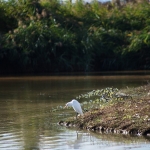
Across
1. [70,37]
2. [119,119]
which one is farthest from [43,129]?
[70,37]

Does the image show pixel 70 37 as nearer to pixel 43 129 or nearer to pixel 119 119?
pixel 43 129

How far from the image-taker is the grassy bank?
42.9 feet

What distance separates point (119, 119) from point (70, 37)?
97.4ft

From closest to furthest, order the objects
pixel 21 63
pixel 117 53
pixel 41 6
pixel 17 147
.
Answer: pixel 17 147 → pixel 21 63 → pixel 117 53 → pixel 41 6

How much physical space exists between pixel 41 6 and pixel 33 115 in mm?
30753

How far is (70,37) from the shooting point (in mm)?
43125

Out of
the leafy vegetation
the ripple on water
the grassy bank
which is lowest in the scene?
the ripple on water

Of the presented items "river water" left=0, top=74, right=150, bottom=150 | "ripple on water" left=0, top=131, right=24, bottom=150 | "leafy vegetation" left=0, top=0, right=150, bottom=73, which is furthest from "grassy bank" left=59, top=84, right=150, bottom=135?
"leafy vegetation" left=0, top=0, right=150, bottom=73

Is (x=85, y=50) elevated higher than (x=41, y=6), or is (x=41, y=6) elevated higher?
(x=41, y=6)

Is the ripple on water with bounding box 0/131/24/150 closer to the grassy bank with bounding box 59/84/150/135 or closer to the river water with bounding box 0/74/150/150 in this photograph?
the river water with bounding box 0/74/150/150

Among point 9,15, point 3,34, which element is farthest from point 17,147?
point 9,15

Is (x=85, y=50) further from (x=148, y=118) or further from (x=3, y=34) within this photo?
(x=148, y=118)

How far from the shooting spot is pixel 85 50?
42625 mm

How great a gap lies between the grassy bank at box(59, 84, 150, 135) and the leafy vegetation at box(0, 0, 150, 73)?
86.4 ft
